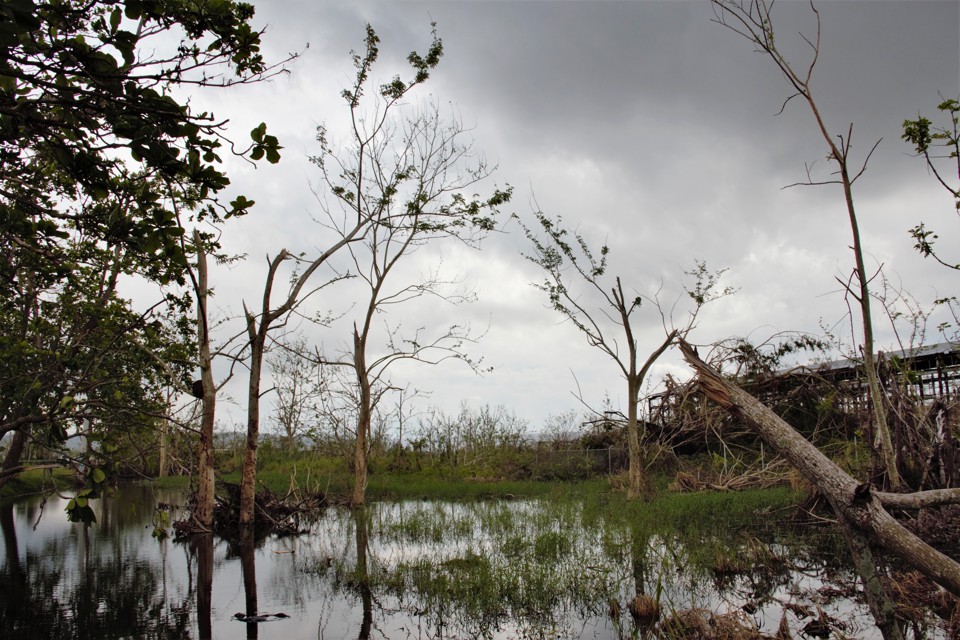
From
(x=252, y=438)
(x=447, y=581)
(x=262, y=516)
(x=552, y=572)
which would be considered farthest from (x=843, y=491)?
(x=262, y=516)

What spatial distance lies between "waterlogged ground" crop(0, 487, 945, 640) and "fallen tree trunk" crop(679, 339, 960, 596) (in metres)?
0.87

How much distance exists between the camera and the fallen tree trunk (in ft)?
15.3

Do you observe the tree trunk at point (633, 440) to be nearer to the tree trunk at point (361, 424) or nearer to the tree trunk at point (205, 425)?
the tree trunk at point (361, 424)

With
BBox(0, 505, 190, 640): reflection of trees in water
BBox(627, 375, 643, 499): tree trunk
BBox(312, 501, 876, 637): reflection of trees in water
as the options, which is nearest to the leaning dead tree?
BBox(312, 501, 876, 637): reflection of trees in water

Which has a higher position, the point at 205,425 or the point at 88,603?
the point at 205,425

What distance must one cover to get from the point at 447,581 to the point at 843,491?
4.58 m

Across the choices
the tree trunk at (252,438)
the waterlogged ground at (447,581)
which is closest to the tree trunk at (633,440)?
the waterlogged ground at (447,581)

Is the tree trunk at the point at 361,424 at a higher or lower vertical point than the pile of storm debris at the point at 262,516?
higher

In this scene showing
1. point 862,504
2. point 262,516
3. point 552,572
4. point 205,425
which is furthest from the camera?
point 262,516

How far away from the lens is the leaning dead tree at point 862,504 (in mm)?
4672

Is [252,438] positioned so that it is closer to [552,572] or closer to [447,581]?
[447,581]

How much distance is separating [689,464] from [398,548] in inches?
391

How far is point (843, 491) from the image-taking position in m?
4.96

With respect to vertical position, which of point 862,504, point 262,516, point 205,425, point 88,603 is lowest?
point 88,603
